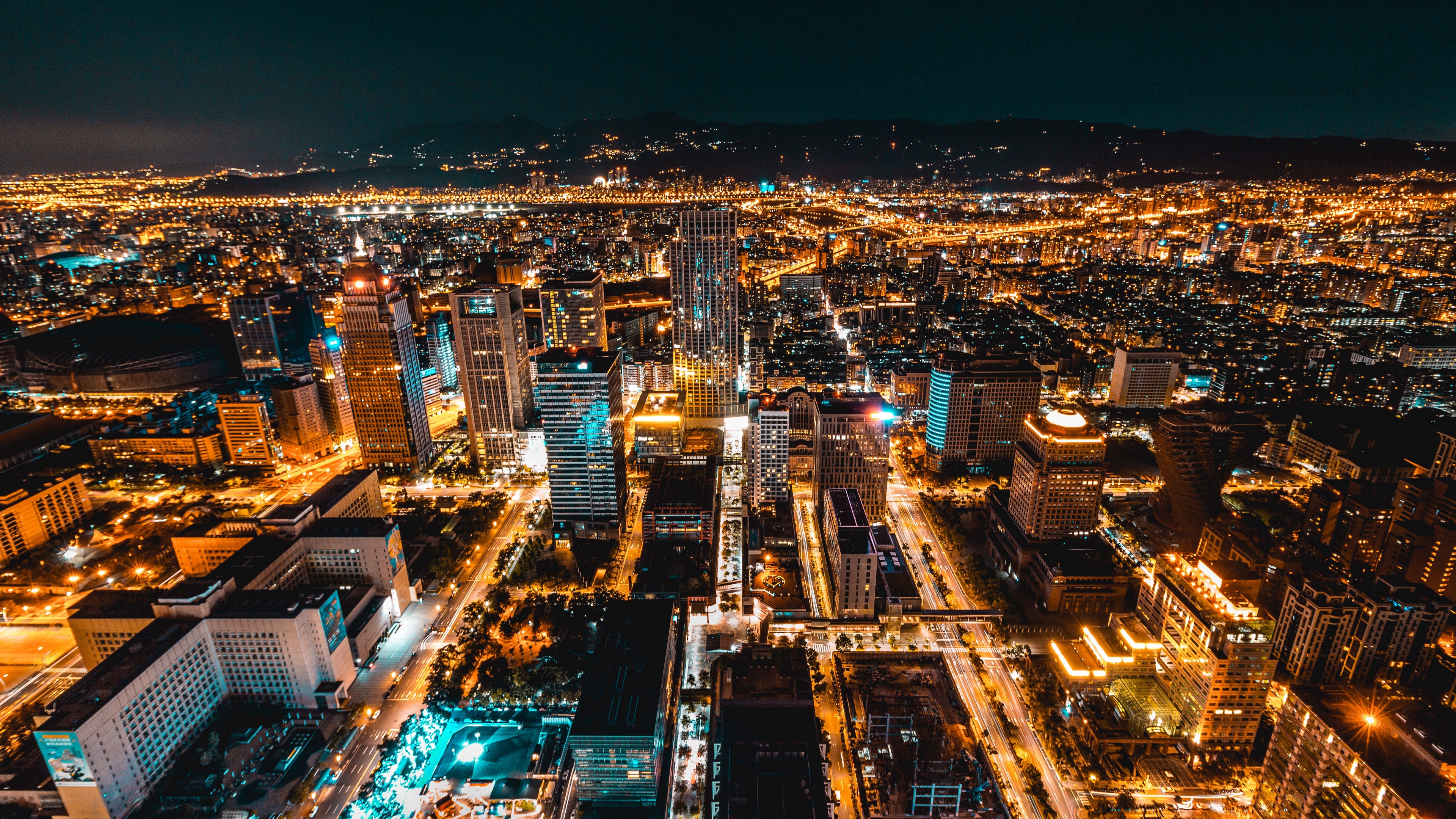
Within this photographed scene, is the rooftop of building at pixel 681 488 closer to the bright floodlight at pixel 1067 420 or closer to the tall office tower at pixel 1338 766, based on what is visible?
the bright floodlight at pixel 1067 420

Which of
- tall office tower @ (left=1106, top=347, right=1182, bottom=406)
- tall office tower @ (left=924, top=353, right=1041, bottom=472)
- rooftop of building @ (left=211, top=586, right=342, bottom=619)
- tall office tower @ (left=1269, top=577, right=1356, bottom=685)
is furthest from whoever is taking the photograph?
tall office tower @ (left=1106, top=347, right=1182, bottom=406)

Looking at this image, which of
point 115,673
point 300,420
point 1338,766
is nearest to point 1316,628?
point 1338,766

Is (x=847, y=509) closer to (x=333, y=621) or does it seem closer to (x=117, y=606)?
(x=333, y=621)

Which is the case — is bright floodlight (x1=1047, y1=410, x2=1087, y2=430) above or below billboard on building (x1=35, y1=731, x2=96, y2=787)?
above

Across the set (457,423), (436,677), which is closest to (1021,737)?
(436,677)

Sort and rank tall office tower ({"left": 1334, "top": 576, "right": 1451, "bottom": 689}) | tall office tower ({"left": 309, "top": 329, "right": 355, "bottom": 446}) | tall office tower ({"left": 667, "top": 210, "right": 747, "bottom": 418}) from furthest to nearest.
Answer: tall office tower ({"left": 667, "top": 210, "right": 747, "bottom": 418}), tall office tower ({"left": 309, "top": 329, "right": 355, "bottom": 446}), tall office tower ({"left": 1334, "top": 576, "right": 1451, "bottom": 689})

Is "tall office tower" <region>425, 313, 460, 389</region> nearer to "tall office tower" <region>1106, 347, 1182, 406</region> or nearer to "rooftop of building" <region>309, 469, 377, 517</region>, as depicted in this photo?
"rooftop of building" <region>309, 469, 377, 517</region>

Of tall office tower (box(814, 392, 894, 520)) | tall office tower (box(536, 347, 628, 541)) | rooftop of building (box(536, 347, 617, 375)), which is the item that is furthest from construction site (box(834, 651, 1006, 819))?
rooftop of building (box(536, 347, 617, 375))
